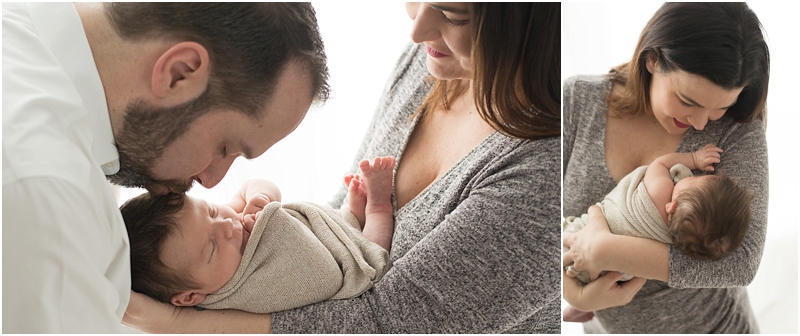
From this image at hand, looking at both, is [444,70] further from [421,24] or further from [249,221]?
[249,221]

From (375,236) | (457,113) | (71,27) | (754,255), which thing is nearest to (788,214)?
(754,255)

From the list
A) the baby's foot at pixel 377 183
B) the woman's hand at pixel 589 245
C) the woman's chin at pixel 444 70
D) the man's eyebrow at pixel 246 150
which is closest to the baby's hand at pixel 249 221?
the man's eyebrow at pixel 246 150

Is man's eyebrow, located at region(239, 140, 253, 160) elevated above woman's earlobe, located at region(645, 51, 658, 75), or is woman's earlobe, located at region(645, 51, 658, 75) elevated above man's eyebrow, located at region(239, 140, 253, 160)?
woman's earlobe, located at region(645, 51, 658, 75)

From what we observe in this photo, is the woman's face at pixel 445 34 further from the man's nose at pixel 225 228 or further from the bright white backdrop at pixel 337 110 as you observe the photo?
the man's nose at pixel 225 228

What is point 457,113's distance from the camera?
1347 millimetres

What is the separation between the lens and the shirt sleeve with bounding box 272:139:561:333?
46.5 inches

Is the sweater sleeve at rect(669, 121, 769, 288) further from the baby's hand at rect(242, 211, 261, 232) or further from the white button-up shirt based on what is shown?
the white button-up shirt

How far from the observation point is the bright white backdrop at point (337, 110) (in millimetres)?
1223

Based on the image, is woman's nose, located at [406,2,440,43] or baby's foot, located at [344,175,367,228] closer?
woman's nose, located at [406,2,440,43]

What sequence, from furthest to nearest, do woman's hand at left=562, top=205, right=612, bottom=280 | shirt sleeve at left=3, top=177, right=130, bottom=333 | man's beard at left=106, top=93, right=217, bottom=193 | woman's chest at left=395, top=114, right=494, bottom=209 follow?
woman's chest at left=395, top=114, right=494, bottom=209 → woman's hand at left=562, top=205, right=612, bottom=280 → man's beard at left=106, top=93, right=217, bottom=193 → shirt sleeve at left=3, top=177, right=130, bottom=333

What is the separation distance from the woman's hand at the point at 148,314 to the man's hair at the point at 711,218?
0.89m

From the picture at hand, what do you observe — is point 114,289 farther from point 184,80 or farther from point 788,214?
point 788,214

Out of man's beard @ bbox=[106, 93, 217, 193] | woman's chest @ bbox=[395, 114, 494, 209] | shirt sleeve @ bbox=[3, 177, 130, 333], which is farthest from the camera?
woman's chest @ bbox=[395, 114, 494, 209]

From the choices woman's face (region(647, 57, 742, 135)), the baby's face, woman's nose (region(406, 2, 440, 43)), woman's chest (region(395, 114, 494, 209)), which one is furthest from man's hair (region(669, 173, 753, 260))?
the baby's face
